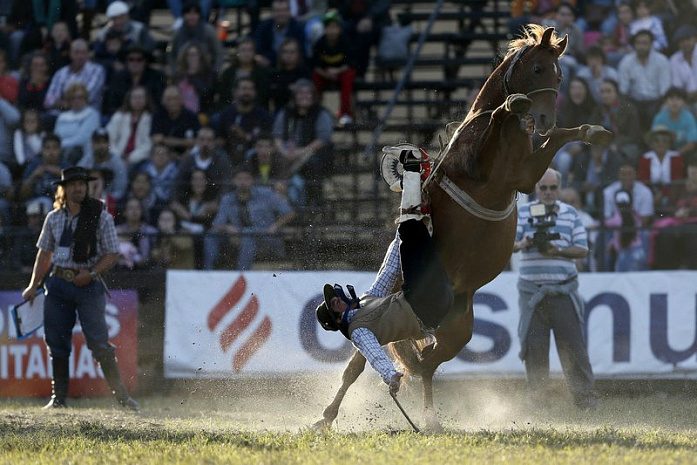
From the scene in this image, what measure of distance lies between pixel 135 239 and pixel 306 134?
2.46m

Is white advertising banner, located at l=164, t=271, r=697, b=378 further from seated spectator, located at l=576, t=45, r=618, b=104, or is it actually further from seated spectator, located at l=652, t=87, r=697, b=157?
seated spectator, located at l=576, t=45, r=618, b=104

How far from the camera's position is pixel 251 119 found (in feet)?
45.2

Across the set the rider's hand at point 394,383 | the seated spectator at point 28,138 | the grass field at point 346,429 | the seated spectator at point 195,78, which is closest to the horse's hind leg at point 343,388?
the grass field at point 346,429

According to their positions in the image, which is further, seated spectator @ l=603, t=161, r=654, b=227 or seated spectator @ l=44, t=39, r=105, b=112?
seated spectator @ l=44, t=39, r=105, b=112

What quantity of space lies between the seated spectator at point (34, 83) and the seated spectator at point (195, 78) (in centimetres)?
176

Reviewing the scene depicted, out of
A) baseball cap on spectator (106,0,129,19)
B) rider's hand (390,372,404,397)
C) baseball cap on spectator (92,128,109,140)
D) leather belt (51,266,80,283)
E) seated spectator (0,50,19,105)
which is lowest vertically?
rider's hand (390,372,404,397)

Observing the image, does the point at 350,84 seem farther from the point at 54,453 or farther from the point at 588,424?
the point at 54,453

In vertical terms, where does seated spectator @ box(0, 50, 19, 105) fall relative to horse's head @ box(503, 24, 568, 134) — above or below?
above

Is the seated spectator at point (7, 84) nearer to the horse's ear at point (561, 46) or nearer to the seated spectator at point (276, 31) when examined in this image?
the seated spectator at point (276, 31)

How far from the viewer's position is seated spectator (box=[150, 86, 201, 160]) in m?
13.9

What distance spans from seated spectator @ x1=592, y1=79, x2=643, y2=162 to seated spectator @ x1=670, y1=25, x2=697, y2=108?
0.71 m

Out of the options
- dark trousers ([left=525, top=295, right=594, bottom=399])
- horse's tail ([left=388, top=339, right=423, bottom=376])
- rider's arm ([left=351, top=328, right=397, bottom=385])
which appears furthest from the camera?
dark trousers ([left=525, top=295, right=594, bottom=399])

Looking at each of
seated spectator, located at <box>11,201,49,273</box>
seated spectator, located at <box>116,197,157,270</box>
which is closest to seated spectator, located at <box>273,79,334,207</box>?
seated spectator, located at <box>116,197,157,270</box>

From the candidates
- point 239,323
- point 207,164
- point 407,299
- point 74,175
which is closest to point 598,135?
point 407,299
